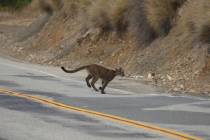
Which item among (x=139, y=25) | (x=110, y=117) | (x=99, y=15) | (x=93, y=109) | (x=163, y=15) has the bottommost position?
(x=110, y=117)

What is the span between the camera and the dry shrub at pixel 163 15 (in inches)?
971

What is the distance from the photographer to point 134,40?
26156mm

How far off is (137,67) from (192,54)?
243 centimetres

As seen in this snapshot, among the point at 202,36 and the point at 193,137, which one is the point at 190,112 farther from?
the point at 202,36

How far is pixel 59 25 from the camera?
1382 inches

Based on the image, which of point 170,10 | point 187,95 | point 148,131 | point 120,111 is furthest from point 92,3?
point 148,131

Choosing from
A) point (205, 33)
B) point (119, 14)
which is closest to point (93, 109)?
point (205, 33)

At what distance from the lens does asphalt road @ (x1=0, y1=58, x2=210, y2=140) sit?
37.7 ft

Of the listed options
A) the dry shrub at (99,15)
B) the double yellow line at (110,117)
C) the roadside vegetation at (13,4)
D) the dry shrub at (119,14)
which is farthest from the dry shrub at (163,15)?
the roadside vegetation at (13,4)

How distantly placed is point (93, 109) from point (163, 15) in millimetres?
11104

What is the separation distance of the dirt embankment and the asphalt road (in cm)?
187

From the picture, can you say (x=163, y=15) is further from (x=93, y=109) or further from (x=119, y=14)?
(x=93, y=109)

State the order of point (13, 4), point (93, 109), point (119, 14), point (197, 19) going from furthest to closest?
point (13, 4)
point (119, 14)
point (197, 19)
point (93, 109)

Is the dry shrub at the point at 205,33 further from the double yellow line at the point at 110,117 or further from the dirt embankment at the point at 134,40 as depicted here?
the double yellow line at the point at 110,117
